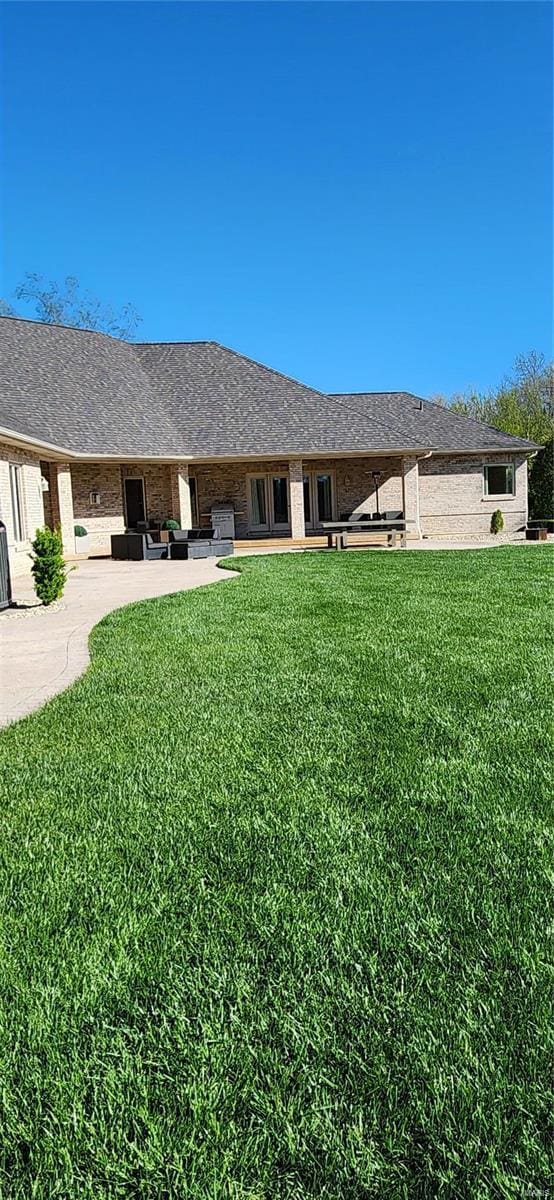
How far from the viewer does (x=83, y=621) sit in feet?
34.2

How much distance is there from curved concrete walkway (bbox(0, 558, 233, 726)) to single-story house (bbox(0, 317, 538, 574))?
5465 millimetres

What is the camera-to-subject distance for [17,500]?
18.1 meters

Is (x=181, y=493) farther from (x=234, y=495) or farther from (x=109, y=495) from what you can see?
(x=234, y=495)

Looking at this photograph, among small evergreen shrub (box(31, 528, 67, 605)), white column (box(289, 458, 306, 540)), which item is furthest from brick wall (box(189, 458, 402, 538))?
small evergreen shrub (box(31, 528, 67, 605))

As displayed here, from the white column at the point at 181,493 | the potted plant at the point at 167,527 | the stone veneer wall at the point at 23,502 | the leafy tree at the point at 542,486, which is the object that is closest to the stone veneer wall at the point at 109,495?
the white column at the point at 181,493

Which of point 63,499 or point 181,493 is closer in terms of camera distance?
point 63,499

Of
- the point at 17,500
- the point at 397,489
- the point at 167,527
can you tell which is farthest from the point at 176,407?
the point at 17,500

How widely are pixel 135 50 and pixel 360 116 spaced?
542cm

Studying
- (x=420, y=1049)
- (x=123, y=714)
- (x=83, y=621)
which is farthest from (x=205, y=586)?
(x=420, y=1049)

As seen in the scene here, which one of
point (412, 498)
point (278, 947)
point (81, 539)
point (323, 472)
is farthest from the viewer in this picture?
point (323, 472)

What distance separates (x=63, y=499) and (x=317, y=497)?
10.8m

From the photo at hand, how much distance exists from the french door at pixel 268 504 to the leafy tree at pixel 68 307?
2501cm

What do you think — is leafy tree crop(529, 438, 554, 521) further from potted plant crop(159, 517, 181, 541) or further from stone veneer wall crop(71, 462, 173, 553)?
potted plant crop(159, 517, 181, 541)

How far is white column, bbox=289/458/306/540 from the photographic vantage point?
86.5ft
